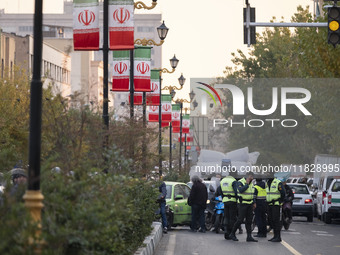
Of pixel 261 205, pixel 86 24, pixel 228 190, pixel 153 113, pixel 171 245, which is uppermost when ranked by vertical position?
pixel 86 24

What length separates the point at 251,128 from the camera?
9081 cm

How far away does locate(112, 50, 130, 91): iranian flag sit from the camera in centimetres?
2903

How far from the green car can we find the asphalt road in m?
0.52

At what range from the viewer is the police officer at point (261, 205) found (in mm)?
25688

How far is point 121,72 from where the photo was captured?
95.0ft

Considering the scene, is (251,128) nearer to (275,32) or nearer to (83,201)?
(275,32)

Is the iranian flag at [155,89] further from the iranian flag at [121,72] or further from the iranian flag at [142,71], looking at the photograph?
the iranian flag at [121,72]

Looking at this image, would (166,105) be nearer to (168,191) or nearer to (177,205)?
(168,191)

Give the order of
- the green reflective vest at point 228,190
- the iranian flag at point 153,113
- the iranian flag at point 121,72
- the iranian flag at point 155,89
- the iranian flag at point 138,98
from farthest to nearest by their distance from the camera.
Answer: the iranian flag at point 153,113 < the iranian flag at point 155,89 < the iranian flag at point 138,98 < the iranian flag at point 121,72 < the green reflective vest at point 228,190

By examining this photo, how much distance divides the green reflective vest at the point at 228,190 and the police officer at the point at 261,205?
2.98 feet

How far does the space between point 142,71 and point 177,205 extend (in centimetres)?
478

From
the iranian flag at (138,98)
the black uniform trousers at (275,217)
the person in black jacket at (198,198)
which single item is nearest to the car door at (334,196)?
the iranian flag at (138,98)

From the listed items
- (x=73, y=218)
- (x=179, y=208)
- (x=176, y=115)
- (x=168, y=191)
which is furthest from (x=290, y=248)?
(x=176, y=115)

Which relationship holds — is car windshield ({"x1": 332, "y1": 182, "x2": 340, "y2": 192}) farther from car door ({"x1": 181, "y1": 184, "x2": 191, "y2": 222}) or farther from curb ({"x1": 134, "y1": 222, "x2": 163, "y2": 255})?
curb ({"x1": 134, "y1": 222, "x2": 163, "y2": 255})
